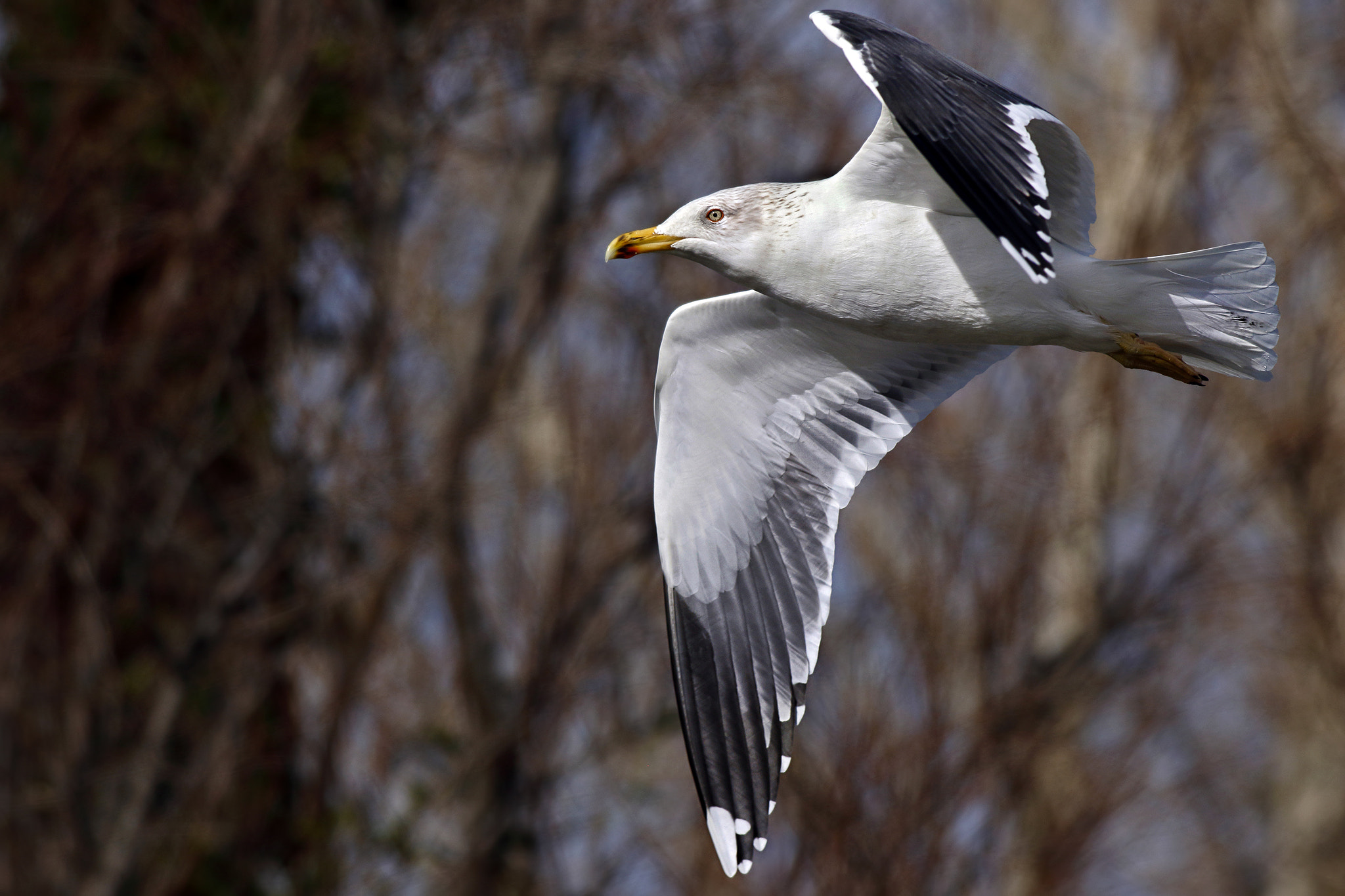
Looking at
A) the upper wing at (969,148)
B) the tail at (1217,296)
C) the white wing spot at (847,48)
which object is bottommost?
the tail at (1217,296)

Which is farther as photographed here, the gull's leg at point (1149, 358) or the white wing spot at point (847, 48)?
the gull's leg at point (1149, 358)

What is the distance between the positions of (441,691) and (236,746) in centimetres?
259

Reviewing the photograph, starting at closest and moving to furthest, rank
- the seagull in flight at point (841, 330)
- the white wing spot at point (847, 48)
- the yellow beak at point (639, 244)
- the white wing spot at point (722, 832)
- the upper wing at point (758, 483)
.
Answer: the white wing spot at point (847, 48)
the seagull in flight at point (841, 330)
the yellow beak at point (639, 244)
the white wing spot at point (722, 832)
the upper wing at point (758, 483)

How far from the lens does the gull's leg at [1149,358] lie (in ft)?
15.2

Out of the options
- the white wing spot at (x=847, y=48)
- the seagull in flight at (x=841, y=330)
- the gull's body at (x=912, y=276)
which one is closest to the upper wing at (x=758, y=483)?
the seagull in flight at (x=841, y=330)

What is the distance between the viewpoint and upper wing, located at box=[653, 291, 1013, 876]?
5.32 m

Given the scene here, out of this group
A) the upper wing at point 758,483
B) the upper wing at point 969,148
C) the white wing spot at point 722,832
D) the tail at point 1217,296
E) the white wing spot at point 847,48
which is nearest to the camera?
the upper wing at point 969,148

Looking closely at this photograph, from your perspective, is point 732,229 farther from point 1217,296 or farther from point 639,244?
point 1217,296

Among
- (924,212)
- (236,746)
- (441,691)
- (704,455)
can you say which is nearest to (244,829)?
(236,746)

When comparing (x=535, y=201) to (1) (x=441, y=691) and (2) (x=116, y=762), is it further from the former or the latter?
(2) (x=116, y=762)

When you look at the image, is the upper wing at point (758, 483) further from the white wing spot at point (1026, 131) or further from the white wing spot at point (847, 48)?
the white wing spot at point (1026, 131)

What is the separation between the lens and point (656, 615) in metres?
10.1

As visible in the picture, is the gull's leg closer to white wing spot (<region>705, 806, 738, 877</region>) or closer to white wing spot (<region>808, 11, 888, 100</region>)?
white wing spot (<region>808, 11, 888, 100</region>)

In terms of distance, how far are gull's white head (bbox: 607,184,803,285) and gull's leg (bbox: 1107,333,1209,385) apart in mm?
963
